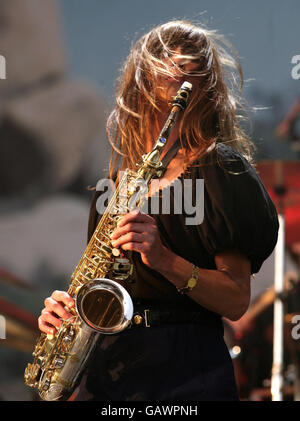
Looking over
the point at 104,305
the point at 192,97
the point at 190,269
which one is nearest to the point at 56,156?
the point at 192,97

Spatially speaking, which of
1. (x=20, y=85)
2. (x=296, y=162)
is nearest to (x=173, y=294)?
(x=296, y=162)

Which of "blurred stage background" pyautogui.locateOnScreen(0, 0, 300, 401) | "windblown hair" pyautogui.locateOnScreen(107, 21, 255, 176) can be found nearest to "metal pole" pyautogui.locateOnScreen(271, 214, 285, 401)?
"blurred stage background" pyautogui.locateOnScreen(0, 0, 300, 401)

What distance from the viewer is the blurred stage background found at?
3090mm

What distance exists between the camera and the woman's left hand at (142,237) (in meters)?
1.20

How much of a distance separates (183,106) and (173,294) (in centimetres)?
43

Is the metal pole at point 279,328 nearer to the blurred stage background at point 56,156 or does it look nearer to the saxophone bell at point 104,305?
the blurred stage background at point 56,156

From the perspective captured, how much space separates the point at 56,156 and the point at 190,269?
2338 mm

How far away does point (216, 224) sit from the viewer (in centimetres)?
126

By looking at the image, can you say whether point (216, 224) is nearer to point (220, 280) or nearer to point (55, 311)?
point (220, 280)

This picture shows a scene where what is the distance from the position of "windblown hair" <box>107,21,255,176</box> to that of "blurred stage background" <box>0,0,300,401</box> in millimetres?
1551

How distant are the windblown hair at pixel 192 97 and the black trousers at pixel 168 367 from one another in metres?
0.41
